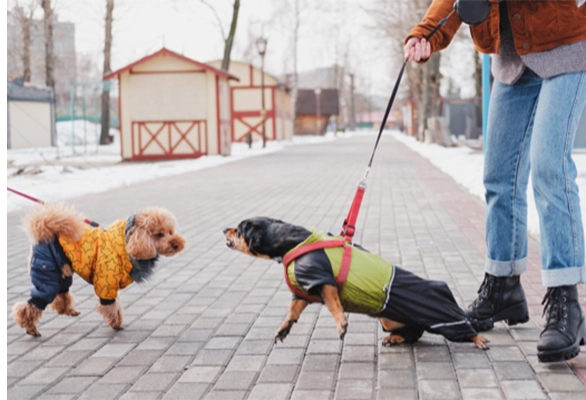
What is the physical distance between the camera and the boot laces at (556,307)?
3.50 metres

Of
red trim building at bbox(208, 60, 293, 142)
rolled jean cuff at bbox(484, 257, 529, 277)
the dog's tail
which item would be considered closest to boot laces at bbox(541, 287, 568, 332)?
rolled jean cuff at bbox(484, 257, 529, 277)

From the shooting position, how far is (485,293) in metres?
4.11

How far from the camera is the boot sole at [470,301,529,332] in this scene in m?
4.08

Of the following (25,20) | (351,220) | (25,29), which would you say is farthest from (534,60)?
(25,29)

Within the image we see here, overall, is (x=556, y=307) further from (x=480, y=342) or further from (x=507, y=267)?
(x=507, y=267)

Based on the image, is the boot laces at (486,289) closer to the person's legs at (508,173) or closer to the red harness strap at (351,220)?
the person's legs at (508,173)

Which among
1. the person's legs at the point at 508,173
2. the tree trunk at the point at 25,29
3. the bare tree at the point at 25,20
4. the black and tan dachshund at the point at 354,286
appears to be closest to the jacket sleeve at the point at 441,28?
the person's legs at the point at 508,173

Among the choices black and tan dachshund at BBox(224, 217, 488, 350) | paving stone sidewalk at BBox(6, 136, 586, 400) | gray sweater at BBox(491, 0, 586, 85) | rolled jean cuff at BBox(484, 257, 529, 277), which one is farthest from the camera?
rolled jean cuff at BBox(484, 257, 529, 277)

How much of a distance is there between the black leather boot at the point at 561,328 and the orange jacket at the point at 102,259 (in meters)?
2.13

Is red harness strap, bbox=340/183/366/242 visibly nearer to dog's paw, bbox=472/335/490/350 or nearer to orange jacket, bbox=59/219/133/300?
dog's paw, bbox=472/335/490/350

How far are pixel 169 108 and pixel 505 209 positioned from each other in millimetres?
25495

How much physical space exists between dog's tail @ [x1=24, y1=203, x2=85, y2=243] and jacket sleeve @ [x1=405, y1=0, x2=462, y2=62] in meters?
1.93

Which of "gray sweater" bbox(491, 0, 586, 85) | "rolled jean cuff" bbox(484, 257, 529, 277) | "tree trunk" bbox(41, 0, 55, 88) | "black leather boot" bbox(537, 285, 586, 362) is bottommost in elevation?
"black leather boot" bbox(537, 285, 586, 362)

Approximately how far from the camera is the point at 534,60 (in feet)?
12.1
